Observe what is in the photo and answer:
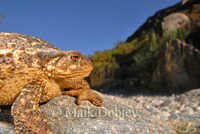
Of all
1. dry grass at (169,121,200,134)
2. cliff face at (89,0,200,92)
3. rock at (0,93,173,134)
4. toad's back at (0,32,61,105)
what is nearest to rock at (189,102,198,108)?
dry grass at (169,121,200,134)

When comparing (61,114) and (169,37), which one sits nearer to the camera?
(61,114)

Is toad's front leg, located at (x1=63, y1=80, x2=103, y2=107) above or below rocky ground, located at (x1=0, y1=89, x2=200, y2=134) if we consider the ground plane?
above

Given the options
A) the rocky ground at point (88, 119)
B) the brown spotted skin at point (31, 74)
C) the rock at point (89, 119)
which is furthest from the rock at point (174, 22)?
the brown spotted skin at point (31, 74)

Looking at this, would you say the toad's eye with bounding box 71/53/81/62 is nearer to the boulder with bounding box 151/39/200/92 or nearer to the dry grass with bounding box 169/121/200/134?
the dry grass with bounding box 169/121/200/134

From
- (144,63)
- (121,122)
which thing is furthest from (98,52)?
(121,122)

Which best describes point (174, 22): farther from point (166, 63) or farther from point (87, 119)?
point (87, 119)

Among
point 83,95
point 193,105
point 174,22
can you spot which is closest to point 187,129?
point 83,95

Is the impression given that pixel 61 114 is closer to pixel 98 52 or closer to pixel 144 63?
pixel 144 63
